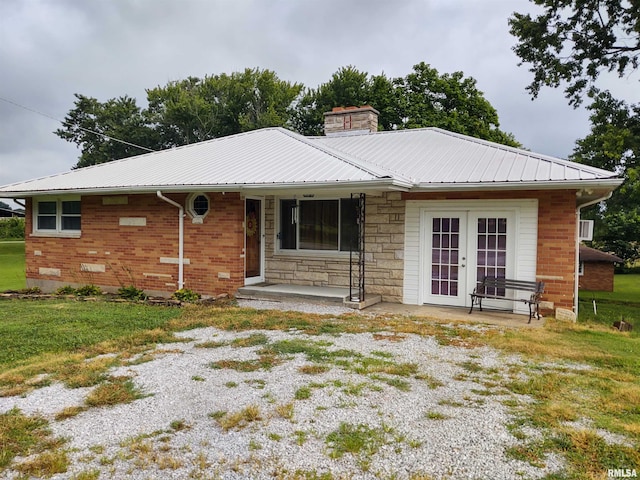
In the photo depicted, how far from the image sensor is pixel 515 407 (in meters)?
4.04

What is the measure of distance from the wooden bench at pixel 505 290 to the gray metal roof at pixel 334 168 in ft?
5.99

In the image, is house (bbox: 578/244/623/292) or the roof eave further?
house (bbox: 578/244/623/292)

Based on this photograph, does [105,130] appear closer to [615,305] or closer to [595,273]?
[595,273]

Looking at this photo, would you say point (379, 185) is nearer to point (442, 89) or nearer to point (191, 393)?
point (191, 393)

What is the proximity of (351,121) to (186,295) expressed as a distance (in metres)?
7.43

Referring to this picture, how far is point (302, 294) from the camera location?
9.45m

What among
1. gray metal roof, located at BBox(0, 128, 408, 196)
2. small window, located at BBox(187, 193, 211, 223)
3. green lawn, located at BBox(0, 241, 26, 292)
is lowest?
green lawn, located at BBox(0, 241, 26, 292)

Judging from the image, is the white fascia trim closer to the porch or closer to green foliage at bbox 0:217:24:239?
the porch

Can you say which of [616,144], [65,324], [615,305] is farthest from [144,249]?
[616,144]


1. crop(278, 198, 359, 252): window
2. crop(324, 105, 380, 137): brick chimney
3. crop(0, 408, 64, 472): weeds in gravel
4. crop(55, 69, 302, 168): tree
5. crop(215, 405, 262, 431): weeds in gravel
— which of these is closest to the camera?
crop(0, 408, 64, 472): weeds in gravel

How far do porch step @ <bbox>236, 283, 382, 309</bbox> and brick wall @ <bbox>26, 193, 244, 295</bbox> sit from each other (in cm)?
41

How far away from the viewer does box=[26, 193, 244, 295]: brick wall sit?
33.1 ft

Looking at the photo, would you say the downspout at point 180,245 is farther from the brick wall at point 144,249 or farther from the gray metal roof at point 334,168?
the gray metal roof at point 334,168

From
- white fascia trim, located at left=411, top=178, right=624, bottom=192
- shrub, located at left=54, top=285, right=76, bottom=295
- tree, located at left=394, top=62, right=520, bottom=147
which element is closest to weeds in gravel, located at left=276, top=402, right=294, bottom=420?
white fascia trim, located at left=411, top=178, right=624, bottom=192
